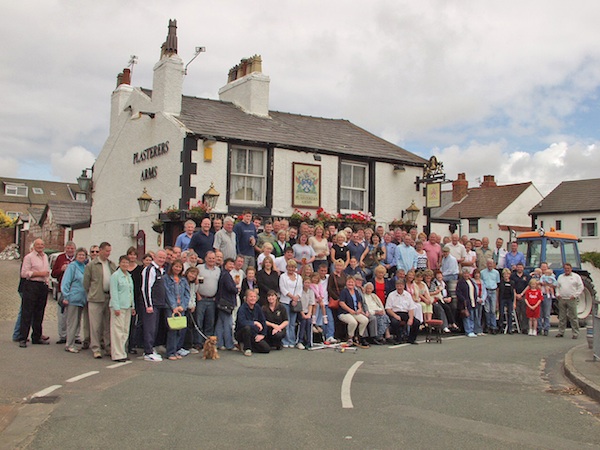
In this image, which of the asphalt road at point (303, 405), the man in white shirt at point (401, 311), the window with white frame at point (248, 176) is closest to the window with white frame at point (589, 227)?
the window with white frame at point (248, 176)

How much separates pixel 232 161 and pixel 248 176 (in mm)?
672

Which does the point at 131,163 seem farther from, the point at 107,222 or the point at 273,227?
the point at 273,227

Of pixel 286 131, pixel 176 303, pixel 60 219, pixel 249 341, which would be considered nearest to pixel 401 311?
pixel 249 341

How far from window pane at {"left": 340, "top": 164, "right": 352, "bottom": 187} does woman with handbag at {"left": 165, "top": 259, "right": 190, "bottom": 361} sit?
10.1 m

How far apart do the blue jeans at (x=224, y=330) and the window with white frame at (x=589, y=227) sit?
36.4 m

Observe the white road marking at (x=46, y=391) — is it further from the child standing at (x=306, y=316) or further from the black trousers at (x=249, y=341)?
the child standing at (x=306, y=316)

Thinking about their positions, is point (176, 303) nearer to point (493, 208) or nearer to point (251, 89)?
point (251, 89)

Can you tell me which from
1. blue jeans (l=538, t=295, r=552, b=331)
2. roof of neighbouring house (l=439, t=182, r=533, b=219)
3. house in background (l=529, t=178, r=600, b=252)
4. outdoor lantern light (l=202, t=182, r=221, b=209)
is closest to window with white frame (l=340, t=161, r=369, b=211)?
outdoor lantern light (l=202, t=182, r=221, b=209)

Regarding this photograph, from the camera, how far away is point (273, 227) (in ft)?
47.9

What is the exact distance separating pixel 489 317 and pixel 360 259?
13.0ft

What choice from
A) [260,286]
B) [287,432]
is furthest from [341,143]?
[287,432]

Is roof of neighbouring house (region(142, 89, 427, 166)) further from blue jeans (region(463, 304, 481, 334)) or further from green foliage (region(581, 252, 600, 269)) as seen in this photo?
green foliage (region(581, 252, 600, 269))

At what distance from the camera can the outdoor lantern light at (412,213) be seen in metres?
21.2

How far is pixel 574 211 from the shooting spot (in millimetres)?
42594
